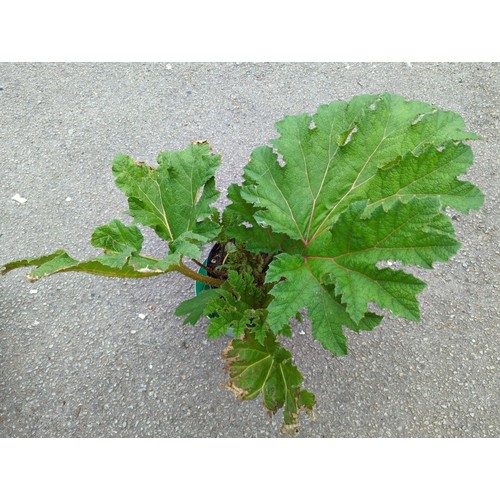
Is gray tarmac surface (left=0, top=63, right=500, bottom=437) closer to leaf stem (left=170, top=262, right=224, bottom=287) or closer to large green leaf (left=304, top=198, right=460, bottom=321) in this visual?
leaf stem (left=170, top=262, right=224, bottom=287)

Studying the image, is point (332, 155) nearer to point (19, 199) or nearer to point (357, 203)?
point (357, 203)

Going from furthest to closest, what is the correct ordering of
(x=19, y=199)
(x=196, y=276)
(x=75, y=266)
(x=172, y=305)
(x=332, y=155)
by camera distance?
(x=19, y=199), (x=172, y=305), (x=196, y=276), (x=332, y=155), (x=75, y=266)

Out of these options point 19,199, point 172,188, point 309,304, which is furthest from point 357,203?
point 19,199

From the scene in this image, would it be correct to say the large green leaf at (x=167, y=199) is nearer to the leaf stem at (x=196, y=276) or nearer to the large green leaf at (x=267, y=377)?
the leaf stem at (x=196, y=276)

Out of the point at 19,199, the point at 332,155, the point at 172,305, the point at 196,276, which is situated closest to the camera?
the point at 332,155

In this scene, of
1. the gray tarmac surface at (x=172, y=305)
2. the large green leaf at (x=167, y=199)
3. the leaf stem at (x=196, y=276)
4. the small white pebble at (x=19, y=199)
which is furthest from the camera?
the small white pebble at (x=19, y=199)

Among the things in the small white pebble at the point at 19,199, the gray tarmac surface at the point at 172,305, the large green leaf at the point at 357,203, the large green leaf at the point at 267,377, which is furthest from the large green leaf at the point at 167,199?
the small white pebble at the point at 19,199
